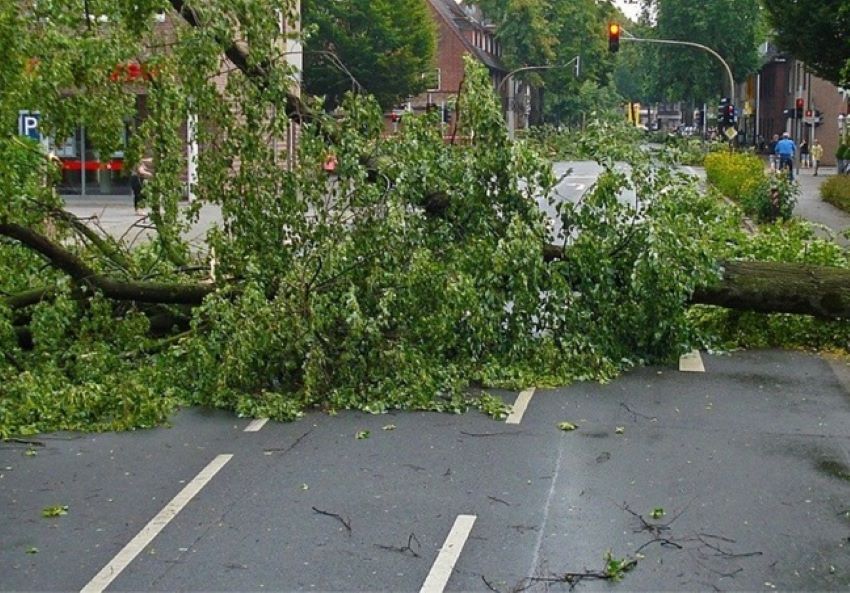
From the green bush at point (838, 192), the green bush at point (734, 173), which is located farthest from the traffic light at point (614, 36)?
the green bush at point (838, 192)

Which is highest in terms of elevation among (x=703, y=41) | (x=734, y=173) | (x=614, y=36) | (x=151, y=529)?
(x=703, y=41)

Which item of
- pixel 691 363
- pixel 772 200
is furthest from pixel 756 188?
pixel 691 363

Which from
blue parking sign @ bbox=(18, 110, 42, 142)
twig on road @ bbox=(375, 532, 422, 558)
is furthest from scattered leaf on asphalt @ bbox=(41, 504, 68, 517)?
blue parking sign @ bbox=(18, 110, 42, 142)

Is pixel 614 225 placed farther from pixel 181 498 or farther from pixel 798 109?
pixel 798 109

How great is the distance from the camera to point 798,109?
57.8m

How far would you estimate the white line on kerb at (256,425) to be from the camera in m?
9.69

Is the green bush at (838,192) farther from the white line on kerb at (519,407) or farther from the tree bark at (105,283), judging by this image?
the tree bark at (105,283)

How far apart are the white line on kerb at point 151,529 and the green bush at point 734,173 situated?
23.4 meters

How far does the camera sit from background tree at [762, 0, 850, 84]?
30297 mm

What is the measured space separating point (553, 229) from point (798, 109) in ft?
160

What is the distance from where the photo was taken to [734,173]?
3434cm

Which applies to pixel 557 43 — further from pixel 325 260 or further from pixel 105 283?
pixel 325 260

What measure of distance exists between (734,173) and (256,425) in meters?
26.6

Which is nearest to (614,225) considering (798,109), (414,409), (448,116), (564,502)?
(448,116)
